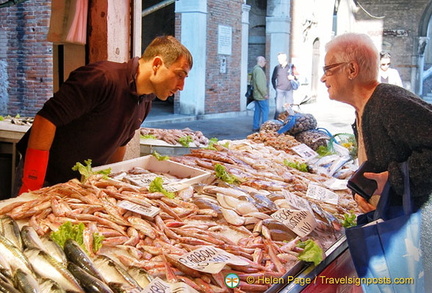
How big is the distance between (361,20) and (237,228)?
97.1ft

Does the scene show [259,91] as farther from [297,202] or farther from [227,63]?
[297,202]

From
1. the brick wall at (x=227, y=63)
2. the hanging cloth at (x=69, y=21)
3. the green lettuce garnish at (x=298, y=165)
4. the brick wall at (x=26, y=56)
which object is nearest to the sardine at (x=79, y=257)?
the hanging cloth at (x=69, y=21)

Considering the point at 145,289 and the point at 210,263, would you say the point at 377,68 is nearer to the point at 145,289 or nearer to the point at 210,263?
the point at 210,263

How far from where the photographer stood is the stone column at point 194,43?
51.3 ft

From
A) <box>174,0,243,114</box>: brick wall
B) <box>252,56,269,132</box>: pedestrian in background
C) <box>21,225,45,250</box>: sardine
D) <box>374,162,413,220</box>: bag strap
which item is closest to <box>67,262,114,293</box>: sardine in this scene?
<box>21,225,45,250</box>: sardine

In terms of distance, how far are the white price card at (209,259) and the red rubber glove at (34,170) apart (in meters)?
1.35

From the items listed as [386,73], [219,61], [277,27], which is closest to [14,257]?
[386,73]

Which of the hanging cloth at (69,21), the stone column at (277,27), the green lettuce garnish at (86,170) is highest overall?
the stone column at (277,27)

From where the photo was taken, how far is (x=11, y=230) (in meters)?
2.16

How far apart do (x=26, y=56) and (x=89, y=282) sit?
10.2m

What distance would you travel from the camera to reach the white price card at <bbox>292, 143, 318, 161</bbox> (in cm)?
565

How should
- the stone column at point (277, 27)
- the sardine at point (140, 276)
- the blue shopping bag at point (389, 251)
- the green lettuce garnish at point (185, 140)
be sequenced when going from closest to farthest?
the sardine at point (140, 276)
the blue shopping bag at point (389, 251)
the green lettuce garnish at point (185, 140)
the stone column at point (277, 27)

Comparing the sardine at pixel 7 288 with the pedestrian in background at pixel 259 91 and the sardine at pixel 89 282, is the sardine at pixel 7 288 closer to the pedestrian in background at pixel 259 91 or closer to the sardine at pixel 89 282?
the sardine at pixel 89 282

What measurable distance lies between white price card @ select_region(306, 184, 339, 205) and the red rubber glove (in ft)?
5.84
